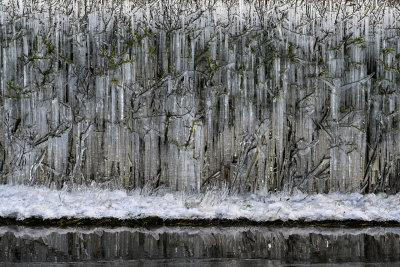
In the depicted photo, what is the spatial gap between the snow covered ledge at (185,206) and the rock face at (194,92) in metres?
0.50

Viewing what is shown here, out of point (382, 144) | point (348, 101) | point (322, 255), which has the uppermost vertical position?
point (348, 101)

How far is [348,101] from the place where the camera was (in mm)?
8820

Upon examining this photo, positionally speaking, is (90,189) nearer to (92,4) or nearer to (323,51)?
(92,4)

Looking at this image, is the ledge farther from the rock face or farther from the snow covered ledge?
the rock face

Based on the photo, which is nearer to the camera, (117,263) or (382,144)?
(117,263)

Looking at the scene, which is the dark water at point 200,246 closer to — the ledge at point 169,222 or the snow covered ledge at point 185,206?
the ledge at point 169,222

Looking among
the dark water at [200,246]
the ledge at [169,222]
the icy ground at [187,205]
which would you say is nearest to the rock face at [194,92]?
the icy ground at [187,205]

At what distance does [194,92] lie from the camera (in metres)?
8.62

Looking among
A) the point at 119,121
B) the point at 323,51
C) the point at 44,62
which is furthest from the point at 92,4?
the point at 323,51

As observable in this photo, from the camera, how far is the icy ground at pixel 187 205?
721cm

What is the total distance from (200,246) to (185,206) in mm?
1572

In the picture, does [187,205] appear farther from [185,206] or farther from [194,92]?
[194,92]

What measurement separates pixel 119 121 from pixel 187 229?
2635 mm

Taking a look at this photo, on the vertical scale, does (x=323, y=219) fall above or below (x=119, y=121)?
below
